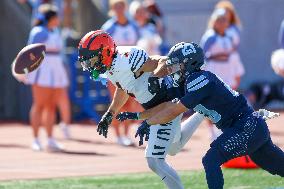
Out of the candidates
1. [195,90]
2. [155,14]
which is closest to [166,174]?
[195,90]

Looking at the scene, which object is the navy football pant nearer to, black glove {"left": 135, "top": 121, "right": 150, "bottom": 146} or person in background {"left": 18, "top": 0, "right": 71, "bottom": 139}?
black glove {"left": 135, "top": 121, "right": 150, "bottom": 146}

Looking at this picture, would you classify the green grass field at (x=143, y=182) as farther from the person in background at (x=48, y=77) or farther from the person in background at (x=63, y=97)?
the person in background at (x=63, y=97)

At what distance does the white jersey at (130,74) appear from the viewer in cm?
914

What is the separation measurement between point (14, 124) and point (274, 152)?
32.3ft

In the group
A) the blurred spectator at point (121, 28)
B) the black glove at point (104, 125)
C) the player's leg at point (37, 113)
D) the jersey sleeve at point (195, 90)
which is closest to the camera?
the jersey sleeve at point (195, 90)

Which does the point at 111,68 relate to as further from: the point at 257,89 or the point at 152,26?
the point at 257,89

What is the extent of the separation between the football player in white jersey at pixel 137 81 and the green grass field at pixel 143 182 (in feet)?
4.99

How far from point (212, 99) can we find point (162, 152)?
31.6 inches

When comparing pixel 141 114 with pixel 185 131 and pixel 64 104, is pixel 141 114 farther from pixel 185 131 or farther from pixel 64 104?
pixel 64 104

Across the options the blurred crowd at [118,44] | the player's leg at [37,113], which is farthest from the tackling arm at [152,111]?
the player's leg at [37,113]

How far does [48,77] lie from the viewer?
47.3 feet

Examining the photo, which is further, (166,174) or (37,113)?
(37,113)

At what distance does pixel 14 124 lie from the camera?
18078 mm

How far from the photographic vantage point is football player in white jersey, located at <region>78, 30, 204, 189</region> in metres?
9.02
